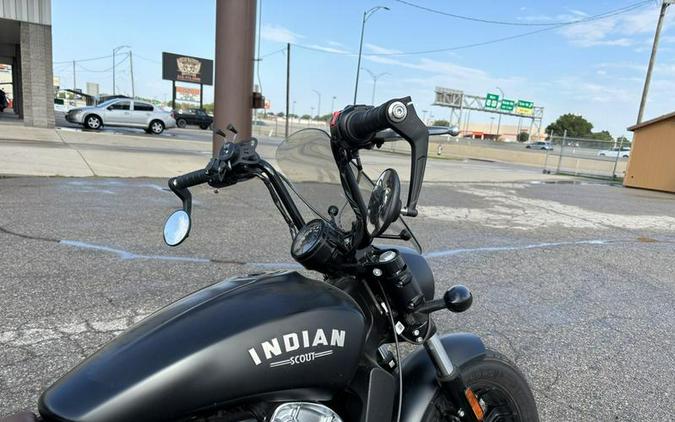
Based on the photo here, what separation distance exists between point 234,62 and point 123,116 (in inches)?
702

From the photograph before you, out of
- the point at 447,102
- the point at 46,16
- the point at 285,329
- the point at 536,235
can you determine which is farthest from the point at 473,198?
the point at 447,102

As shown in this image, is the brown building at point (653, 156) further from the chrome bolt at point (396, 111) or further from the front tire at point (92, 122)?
the front tire at point (92, 122)

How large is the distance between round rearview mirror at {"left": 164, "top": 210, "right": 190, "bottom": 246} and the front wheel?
114 centimetres

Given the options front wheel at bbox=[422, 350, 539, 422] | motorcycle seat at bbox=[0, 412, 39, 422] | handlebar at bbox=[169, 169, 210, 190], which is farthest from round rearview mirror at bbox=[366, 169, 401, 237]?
motorcycle seat at bbox=[0, 412, 39, 422]

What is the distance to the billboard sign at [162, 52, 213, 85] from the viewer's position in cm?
5319

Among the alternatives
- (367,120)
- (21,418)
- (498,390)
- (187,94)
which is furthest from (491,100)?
(21,418)

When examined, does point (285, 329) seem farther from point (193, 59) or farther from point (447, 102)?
point (447, 102)

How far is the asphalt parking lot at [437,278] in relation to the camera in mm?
3021

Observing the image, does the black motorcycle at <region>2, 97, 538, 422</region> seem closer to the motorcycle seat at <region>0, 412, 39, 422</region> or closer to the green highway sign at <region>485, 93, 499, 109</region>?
the motorcycle seat at <region>0, 412, 39, 422</region>

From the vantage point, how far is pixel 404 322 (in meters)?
1.66

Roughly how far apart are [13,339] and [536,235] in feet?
23.1

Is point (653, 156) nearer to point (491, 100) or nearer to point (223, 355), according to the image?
point (223, 355)

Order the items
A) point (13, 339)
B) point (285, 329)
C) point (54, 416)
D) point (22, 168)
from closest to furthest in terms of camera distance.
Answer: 1. point (54, 416)
2. point (285, 329)
3. point (13, 339)
4. point (22, 168)

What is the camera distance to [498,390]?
1.95 meters
